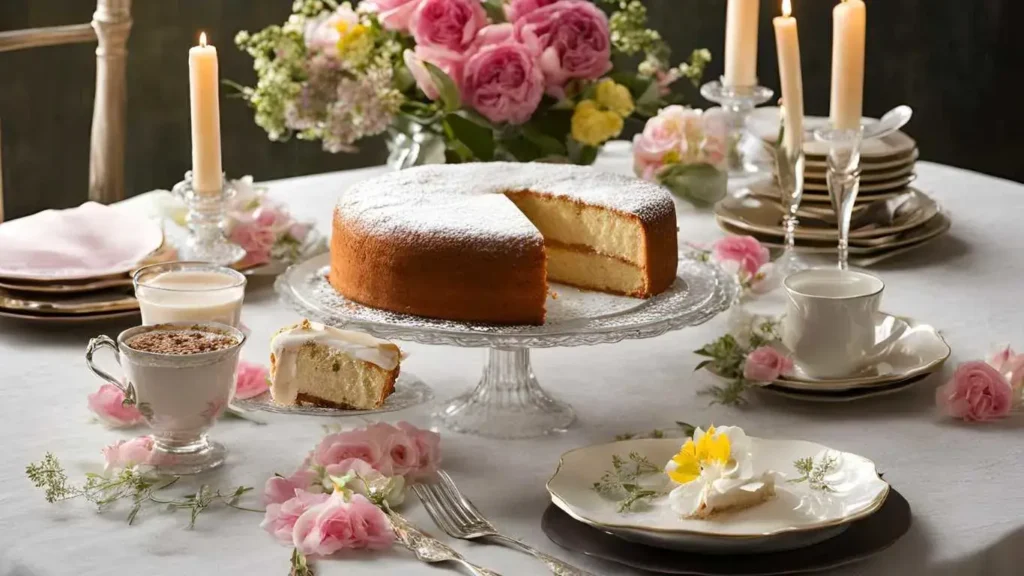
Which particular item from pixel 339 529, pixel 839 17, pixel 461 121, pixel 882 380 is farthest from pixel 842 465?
pixel 461 121

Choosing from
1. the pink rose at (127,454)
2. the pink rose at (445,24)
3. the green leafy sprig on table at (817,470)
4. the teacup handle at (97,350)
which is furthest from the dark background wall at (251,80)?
the green leafy sprig on table at (817,470)

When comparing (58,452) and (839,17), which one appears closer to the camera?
(58,452)

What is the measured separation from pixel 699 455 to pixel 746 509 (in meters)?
0.08

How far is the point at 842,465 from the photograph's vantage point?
156 centimetres

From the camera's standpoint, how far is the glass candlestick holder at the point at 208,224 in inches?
92.7

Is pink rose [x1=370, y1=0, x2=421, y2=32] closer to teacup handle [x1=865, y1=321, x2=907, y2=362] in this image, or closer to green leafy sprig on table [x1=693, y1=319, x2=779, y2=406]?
green leafy sprig on table [x1=693, y1=319, x2=779, y2=406]

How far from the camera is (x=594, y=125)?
2.71m

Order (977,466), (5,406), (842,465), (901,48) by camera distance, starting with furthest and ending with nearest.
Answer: (901,48), (5,406), (977,466), (842,465)

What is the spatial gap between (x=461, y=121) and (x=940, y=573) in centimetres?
148

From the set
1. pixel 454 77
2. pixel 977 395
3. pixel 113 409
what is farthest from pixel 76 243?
pixel 977 395

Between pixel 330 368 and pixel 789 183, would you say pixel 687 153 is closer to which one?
pixel 789 183

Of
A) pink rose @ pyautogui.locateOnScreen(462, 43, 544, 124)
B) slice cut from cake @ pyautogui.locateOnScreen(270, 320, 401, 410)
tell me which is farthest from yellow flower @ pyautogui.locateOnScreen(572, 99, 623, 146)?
slice cut from cake @ pyautogui.locateOnScreen(270, 320, 401, 410)

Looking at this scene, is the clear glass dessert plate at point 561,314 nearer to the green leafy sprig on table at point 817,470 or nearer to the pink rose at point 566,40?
the green leafy sprig on table at point 817,470

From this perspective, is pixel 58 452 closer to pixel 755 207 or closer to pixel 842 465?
pixel 842 465
